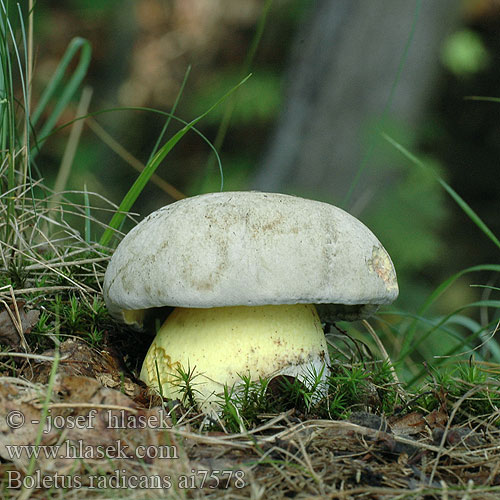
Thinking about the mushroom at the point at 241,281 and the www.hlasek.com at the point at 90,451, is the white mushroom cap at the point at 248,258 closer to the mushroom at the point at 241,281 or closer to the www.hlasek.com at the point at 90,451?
the mushroom at the point at 241,281

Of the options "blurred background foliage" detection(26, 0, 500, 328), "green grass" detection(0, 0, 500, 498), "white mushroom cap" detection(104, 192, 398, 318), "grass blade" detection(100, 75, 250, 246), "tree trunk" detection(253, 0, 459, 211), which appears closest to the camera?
"white mushroom cap" detection(104, 192, 398, 318)

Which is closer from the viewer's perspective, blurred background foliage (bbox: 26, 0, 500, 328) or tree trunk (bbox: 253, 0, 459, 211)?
tree trunk (bbox: 253, 0, 459, 211)

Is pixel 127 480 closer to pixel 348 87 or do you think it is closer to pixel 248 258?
pixel 248 258

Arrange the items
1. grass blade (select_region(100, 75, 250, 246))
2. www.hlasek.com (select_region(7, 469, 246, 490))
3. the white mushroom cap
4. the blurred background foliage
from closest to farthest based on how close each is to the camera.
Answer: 1. www.hlasek.com (select_region(7, 469, 246, 490))
2. the white mushroom cap
3. grass blade (select_region(100, 75, 250, 246))
4. the blurred background foliage

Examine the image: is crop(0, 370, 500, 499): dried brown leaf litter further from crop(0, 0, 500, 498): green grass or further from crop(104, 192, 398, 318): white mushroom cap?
crop(104, 192, 398, 318): white mushroom cap

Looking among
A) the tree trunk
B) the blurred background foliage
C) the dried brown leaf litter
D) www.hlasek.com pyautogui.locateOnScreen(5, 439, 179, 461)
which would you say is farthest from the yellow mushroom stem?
the tree trunk

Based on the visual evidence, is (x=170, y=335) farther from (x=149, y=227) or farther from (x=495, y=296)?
(x=495, y=296)
